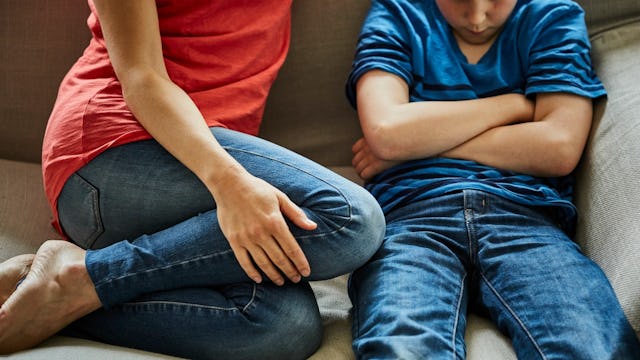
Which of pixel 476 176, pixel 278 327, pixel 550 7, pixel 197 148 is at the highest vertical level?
pixel 550 7

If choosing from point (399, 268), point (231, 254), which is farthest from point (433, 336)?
point (231, 254)

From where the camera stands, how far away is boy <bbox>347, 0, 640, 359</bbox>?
1.09 metres

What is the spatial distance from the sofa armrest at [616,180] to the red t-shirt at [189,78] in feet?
1.98

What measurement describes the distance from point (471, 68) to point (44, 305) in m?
0.86

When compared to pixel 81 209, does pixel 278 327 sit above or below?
below

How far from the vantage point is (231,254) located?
1112mm

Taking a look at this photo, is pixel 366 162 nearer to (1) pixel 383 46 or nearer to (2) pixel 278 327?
(1) pixel 383 46

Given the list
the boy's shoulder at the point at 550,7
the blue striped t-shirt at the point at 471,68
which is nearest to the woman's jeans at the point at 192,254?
the blue striped t-shirt at the point at 471,68

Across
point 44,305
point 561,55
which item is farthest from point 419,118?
point 44,305

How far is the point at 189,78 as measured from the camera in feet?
4.23

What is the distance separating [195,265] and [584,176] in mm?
705

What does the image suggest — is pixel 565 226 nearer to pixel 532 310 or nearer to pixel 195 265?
pixel 532 310

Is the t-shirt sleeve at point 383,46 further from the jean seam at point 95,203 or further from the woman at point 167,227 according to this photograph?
the jean seam at point 95,203

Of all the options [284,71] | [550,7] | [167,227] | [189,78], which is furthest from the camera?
[284,71]
